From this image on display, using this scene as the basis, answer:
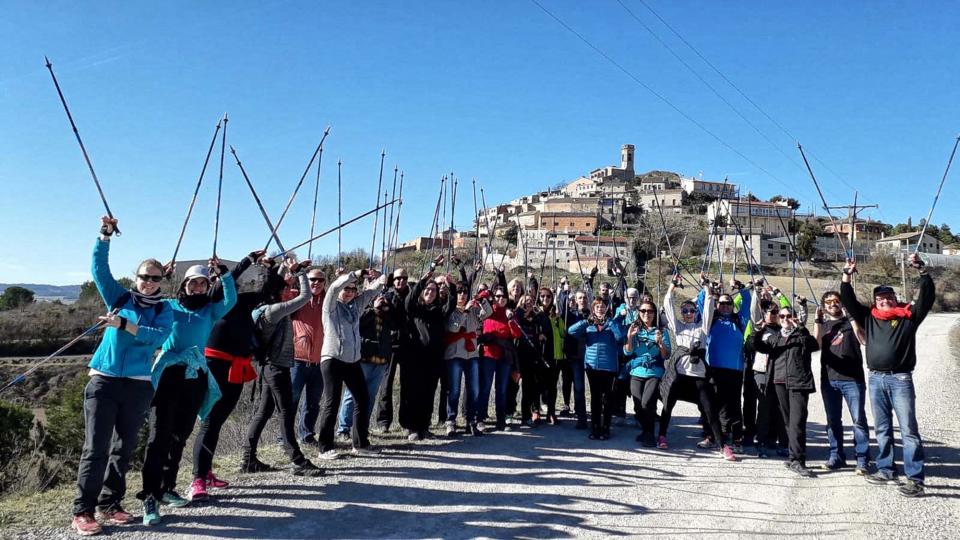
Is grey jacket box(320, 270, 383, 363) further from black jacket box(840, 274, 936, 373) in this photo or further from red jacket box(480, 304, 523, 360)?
black jacket box(840, 274, 936, 373)

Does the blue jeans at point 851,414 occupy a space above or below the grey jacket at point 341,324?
below

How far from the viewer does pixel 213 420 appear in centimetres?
550

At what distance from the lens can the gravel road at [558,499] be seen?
15.9 feet

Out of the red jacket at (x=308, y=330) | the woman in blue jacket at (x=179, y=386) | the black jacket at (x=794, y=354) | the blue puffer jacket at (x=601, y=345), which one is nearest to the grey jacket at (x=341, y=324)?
the red jacket at (x=308, y=330)

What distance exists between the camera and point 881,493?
5879mm

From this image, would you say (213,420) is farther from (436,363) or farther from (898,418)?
(898,418)

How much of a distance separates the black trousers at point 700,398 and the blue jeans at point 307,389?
4136mm

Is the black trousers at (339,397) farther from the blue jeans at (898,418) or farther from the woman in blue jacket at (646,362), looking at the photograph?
the blue jeans at (898,418)

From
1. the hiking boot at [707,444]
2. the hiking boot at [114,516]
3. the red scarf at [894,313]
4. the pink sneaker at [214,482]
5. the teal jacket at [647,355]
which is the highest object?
the red scarf at [894,313]

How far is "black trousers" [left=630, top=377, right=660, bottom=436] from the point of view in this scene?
7.95m

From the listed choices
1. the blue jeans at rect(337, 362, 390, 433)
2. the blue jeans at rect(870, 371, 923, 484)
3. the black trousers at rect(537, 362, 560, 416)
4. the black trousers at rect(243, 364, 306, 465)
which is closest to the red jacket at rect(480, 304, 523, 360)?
the black trousers at rect(537, 362, 560, 416)

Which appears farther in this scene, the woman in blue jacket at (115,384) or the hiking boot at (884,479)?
the hiking boot at (884,479)

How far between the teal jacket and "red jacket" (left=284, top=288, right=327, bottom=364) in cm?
391

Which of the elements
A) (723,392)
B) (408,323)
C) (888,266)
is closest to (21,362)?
(408,323)
